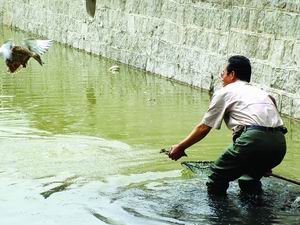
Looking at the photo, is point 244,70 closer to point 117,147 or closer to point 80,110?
point 117,147

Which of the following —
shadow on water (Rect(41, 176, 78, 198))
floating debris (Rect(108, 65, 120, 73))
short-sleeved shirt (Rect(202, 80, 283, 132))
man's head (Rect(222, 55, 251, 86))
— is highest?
man's head (Rect(222, 55, 251, 86))

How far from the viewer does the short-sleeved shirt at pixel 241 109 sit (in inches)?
253

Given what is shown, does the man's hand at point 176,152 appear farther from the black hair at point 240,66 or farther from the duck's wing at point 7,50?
the duck's wing at point 7,50

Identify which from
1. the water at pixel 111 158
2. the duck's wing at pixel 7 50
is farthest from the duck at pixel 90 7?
the duck's wing at pixel 7 50

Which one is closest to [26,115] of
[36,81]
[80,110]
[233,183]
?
[80,110]

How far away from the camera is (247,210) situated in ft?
21.1

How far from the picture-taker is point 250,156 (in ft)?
20.7

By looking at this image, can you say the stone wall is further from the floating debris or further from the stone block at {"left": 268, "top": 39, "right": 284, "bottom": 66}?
the floating debris

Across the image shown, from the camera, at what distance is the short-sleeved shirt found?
6438mm

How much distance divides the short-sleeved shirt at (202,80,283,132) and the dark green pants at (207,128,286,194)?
0.10 metres

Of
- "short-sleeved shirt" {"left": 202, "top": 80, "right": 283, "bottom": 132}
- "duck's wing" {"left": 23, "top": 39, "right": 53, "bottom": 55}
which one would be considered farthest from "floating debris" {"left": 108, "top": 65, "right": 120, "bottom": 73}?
"short-sleeved shirt" {"left": 202, "top": 80, "right": 283, "bottom": 132}

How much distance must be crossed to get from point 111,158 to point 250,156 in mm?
2322

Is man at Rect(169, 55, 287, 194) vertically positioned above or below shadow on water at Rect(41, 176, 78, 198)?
above

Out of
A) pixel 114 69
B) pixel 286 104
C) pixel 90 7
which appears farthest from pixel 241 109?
pixel 90 7
